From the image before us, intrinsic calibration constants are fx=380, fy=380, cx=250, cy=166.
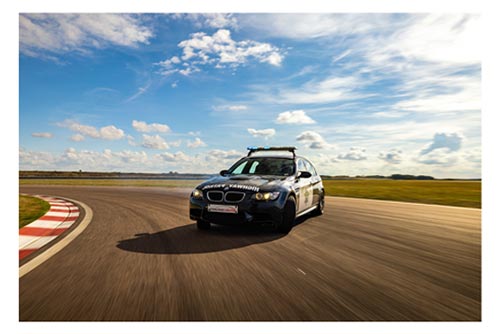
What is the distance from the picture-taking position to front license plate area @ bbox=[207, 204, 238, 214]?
688 centimetres

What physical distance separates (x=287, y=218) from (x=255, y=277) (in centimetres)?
301

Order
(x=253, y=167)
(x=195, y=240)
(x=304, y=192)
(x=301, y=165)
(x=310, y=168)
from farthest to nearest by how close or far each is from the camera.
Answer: (x=310, y=168) < (x=301, y=165) < (x=253, y=167) < (x=304, y=192) < (x=195, y=240)

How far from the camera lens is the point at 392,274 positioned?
178 inches

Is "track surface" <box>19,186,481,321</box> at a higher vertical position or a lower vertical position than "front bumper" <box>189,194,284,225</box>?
lower

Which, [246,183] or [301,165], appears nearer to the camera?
[246,183]

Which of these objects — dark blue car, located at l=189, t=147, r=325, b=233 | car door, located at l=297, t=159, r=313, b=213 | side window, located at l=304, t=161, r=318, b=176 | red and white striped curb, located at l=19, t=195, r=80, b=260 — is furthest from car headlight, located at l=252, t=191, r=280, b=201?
red and white striped curb, located at l=19, t=195, r=80, b=260

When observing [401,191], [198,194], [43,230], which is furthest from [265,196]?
[401,191]

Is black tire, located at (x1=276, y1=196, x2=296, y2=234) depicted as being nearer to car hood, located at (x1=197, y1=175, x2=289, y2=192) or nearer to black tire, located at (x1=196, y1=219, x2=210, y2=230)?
car hood, located at (x1=197, y1=175, x2=289, y2=192)

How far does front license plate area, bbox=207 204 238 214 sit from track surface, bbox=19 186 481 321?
0.47 metres

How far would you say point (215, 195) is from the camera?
7164mm

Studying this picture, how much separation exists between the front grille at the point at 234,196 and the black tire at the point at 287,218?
2.78 feet

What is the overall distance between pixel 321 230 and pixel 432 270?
10.3 feet

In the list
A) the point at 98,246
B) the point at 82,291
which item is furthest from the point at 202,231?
the point at 82,291

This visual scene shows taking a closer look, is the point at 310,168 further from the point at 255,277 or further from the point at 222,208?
the point at 255,277
